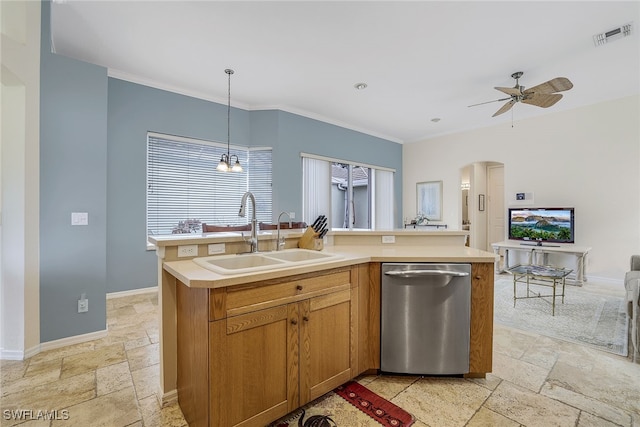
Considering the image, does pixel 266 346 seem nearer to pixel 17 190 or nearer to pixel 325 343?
pixel 325 343

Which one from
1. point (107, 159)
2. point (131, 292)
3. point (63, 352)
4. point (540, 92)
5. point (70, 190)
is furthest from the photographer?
point (131, 292)

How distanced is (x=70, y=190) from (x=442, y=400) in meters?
3.41

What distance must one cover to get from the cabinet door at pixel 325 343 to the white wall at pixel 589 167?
514 cm

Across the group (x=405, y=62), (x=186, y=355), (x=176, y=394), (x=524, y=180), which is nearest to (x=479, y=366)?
(x=186, y=355)

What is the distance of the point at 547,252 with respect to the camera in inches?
186

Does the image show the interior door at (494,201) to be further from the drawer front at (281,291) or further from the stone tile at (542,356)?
the drawer front at (281,291)

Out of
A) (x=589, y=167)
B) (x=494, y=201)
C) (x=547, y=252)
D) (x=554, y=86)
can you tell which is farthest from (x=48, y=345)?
(x=494, y=201)

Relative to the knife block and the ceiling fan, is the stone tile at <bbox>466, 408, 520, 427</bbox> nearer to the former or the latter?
the knife block

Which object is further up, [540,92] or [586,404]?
[540,92]

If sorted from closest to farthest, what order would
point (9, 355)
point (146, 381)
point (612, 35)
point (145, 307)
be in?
1. point (146, 381)
2. point (9, 355)
3. point (612, 35)
4. point (145, 307)

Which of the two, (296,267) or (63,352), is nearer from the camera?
(296,267)

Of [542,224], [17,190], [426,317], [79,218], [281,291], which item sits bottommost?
[426,317]

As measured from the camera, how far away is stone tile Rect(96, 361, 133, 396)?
1891 millimetres

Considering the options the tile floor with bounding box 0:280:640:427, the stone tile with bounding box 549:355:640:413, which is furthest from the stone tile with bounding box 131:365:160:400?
the stone tile with bounding box 549:355:640:413
